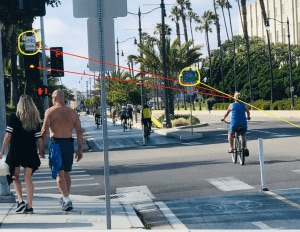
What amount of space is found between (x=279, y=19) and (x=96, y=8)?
109 metres

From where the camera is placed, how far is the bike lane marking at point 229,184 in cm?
1332

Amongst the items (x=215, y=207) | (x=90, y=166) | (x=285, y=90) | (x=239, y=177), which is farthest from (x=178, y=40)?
(x=215, y=207)

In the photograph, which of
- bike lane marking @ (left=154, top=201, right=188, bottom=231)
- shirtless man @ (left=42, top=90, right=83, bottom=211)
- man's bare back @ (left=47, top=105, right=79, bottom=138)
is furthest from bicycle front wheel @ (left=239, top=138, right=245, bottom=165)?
man's bare back @ (left=47, top=105, right=79, bottom=138)

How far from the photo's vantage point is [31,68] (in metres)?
25.0

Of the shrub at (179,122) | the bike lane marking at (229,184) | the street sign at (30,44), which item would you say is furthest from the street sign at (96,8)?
the shrub at (179,122)

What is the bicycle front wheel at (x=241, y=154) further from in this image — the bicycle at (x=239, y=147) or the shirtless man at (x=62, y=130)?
the shirtless man at (x=62, y=130)

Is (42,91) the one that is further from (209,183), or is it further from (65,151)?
(65,151)

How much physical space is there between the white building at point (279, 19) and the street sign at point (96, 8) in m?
95.3

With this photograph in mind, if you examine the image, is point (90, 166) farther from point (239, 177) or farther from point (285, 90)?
point (285, 90)

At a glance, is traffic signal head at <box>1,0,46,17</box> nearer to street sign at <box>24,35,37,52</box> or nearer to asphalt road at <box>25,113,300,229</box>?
asphalt road at <box>25,113,300,229</box>

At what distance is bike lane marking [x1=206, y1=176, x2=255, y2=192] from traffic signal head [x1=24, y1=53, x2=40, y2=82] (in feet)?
38.7

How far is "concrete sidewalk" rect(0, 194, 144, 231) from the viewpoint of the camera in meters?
9.31

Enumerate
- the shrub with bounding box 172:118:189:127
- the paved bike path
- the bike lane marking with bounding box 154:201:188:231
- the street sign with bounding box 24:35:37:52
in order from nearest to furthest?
the paved bike path < the bike lane marking with bounding box 154:201:188:231 < the street sign with bounding box 24:35:37:52 < the shrub with bounding box 172:118:189:127

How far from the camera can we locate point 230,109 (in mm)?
18312
